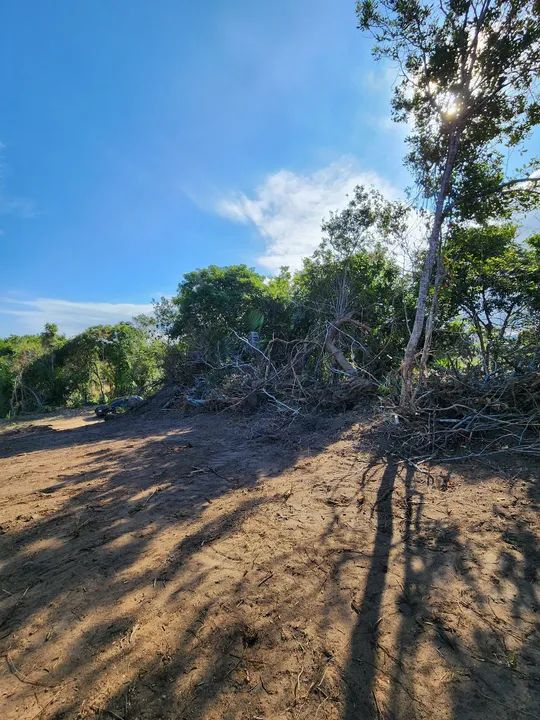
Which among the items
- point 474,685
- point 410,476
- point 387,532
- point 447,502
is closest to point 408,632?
point 474,685

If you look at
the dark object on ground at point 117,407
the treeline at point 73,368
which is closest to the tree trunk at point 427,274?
the dark object on ground at point 117,407

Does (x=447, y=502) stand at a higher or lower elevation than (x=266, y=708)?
higher

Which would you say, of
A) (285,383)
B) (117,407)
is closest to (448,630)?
(285,383)

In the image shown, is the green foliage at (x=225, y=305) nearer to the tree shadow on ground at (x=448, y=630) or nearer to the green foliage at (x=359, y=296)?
the green foliage at (x=359, y=296)

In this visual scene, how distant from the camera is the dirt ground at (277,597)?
1530 mm

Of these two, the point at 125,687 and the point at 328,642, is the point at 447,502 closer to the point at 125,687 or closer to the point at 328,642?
the point at 328,642

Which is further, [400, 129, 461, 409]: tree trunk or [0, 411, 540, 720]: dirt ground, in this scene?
[400, 129, 461, 409]: tree trunk

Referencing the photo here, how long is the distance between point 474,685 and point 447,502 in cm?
187

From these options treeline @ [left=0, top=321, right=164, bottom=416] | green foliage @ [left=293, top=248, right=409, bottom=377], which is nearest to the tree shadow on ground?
green foliage @ [left=293, top=248, right=409, bottom=377]

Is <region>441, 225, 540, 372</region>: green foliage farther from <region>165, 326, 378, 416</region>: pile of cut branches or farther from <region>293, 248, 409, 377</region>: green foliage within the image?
<region>165, 326, 378, 416</region>: pile of cut branches

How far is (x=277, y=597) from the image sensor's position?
2.12 meters

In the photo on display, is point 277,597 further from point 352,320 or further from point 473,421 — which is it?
point 352,320

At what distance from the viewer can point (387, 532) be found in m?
2.81

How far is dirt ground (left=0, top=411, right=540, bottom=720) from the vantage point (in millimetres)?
1530
